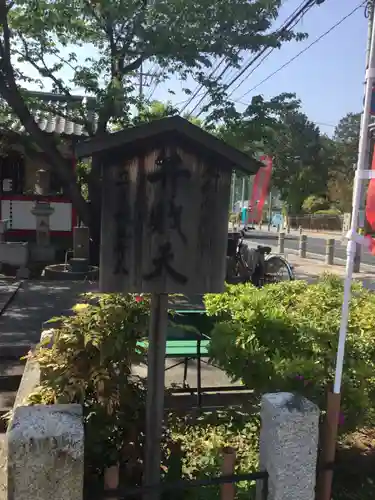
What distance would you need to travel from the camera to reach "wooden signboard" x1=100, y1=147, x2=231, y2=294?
7.91 feet

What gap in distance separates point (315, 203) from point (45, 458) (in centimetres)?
5185

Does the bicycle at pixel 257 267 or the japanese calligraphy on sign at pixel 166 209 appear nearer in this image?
the japanese calligraphy on sign at pixel 166 209

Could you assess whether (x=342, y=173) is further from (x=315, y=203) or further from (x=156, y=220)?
(x=156, y=220)

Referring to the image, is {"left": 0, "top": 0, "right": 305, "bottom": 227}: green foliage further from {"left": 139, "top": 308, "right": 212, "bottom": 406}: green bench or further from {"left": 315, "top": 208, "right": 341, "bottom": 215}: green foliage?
{"left": 315, "top": 208, "right": 341, "bottom": 215}: green foliage

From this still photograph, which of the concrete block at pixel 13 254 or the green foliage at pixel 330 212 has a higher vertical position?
the green foliage at pixel 330 212

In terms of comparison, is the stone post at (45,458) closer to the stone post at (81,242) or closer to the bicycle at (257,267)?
the bicycle at (257,267)

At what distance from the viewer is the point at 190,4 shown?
26.3ft

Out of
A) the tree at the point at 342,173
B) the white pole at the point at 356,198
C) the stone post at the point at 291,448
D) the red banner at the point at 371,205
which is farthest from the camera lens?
the tree at the point at 342,173

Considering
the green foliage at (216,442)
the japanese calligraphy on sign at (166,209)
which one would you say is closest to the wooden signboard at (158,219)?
the japanese calligraphy on sign at (166,209)

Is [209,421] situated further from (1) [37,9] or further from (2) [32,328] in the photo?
(1) [37,9]

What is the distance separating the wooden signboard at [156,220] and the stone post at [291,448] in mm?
794

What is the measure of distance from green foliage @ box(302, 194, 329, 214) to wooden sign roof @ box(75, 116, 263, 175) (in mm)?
50739

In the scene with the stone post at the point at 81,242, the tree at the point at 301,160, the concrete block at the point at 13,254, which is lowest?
the concrete block at the point at 13,254

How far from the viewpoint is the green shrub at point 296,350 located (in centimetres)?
284
